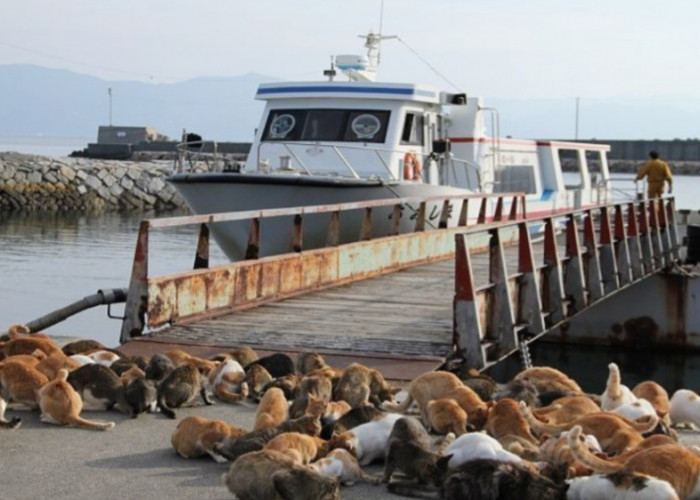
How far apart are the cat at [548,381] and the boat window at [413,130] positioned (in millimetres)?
15257

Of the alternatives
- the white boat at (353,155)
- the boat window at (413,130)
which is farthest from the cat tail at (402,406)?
the boat window at (413,130)

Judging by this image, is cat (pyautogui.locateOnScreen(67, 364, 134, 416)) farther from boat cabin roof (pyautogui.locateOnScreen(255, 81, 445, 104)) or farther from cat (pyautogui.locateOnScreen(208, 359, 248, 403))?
boat cabin roof (pyautogui.locateOnScreen(255, 81, 445, 104))

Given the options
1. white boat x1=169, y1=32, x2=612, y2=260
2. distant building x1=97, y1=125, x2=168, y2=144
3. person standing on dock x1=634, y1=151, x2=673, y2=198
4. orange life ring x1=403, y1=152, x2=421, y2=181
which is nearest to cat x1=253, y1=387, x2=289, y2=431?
white boat x1=169, y1=32, x2=612, y2=260

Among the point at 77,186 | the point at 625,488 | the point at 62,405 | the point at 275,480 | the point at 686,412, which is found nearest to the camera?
the point at 625,488

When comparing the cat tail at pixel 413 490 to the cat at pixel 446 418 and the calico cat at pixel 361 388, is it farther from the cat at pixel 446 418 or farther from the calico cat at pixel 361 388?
the calico cat at pixel 361 388

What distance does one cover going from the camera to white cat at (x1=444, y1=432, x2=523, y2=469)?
6195 millimetres

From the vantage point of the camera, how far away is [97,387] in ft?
26.1

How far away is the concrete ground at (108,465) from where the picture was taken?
6324 mm

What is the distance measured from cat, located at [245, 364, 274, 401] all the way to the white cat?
96.2 inches

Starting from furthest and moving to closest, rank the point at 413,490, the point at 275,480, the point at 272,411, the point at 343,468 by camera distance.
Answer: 1. the point at 272,411
2. the point at 343,468
3. the point at 413,490
4. the point at 275,480

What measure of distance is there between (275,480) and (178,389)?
240cm

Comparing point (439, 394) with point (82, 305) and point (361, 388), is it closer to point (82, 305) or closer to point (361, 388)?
point (361, 388)

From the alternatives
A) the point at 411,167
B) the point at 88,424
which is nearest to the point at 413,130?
the point at 411,167

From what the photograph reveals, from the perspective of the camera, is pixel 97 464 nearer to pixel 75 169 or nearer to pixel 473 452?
pixel 473 452
